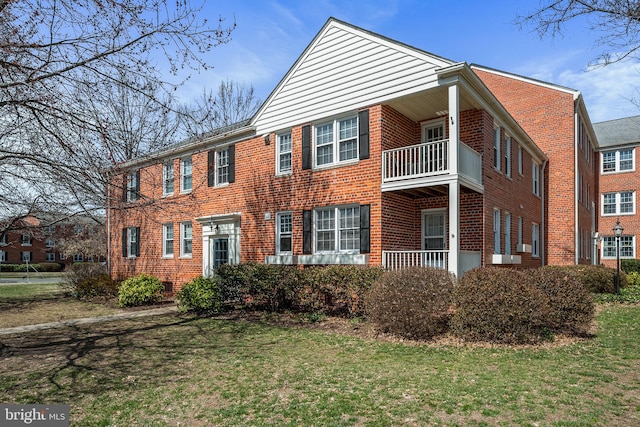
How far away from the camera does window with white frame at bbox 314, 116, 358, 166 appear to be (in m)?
12.9

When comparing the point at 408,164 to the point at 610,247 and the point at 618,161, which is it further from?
the point at 618,161

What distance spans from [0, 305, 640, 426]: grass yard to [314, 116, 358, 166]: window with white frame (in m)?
5.72

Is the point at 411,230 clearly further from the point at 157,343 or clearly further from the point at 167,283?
the point at 167,283

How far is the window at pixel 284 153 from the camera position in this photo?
14578mm

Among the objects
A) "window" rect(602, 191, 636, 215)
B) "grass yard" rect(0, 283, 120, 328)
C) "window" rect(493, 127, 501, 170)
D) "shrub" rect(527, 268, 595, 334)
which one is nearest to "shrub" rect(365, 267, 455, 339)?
"shrub" rect(527, 268, 595, 334)

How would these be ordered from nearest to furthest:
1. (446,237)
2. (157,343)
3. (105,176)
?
(105,176) → (157,343) → (446,237)

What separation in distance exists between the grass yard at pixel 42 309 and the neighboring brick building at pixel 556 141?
18.8m

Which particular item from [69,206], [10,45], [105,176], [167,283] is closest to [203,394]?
[105,176]

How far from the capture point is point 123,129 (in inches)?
283

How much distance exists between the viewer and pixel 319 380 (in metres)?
5.88

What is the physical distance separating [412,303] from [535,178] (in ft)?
47.0

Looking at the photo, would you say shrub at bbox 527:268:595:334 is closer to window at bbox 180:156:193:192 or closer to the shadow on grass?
the shadow on grass

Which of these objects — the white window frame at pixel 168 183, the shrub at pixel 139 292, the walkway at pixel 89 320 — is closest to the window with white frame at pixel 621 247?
the white window frame at pixel 168 183

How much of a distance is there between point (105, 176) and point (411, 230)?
871 centimetres
